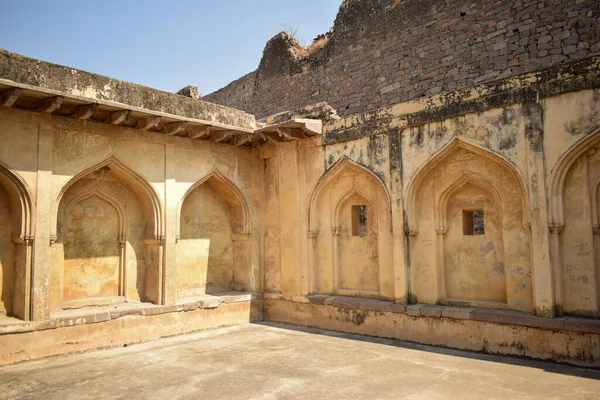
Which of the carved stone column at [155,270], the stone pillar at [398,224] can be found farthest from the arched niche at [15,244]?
the stone pillar at [398,224]

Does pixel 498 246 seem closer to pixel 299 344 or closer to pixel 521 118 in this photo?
pixel 521 118

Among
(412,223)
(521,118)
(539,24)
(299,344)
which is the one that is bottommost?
(299,344)

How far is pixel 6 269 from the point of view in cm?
723

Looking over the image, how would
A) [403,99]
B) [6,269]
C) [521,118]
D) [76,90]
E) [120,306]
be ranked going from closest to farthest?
[521,118] < [6,269] < [76,90] < [120,306] < [403,99]

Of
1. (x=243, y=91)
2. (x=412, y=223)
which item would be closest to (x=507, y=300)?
(x=412, y=223)

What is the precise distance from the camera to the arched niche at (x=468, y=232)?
274 inches

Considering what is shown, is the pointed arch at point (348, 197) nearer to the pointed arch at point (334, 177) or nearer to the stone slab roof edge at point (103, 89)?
the pointed arch at point (334, 177)

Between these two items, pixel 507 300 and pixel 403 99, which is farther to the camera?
pixel 403 99

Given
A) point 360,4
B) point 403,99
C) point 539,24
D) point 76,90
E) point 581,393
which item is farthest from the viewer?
point 360,4

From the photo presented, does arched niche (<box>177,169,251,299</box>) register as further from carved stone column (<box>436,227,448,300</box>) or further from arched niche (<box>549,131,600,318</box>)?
arched niche (<box>549,131,600,318</box>)

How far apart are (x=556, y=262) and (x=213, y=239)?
6861 millimetres

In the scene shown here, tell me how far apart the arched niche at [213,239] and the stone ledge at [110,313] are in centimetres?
60

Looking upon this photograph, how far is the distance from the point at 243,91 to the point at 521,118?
12.6m

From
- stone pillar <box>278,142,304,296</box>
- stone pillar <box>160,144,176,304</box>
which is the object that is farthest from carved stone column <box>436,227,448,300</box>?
stone pillar <box>160,144,176,304</box>
